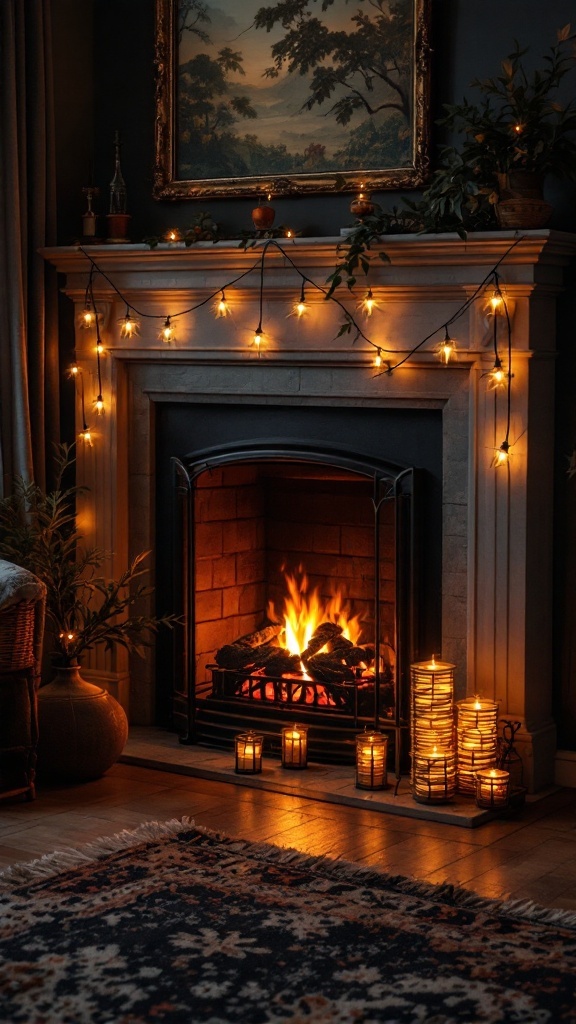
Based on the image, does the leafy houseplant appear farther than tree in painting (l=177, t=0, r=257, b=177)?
No

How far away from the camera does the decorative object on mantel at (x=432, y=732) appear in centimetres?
414

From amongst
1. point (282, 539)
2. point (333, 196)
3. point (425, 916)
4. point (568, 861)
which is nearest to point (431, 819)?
point (568, 861)

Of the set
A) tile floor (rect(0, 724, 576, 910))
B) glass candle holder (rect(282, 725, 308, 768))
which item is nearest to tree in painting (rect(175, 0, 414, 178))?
glass candle holder (rect(282, 725, 308, 768))

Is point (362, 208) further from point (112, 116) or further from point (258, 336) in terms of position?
point (112, 116)

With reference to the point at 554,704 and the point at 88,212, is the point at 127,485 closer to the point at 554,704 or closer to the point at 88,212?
the point at 88,212

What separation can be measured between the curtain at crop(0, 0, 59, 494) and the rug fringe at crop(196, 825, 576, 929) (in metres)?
1.73

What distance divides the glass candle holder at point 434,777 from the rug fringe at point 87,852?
707 mm

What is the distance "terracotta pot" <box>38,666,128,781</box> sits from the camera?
4367 millimetres

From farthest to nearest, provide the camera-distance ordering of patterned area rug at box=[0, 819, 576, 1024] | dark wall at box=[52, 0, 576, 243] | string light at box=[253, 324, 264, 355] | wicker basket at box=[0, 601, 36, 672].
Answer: dark wall at box=[52, 0, 576, 243] < string light at box=[253, 324, 264, 355] < wicker basket at box=[0, 601, 36, 672] < patterned area rug at box=[0, 819, 576, 1024]

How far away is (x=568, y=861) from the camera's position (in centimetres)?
367

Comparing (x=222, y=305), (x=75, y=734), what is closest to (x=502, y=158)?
(x=222, y=305)

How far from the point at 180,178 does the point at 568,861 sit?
2.73 meters

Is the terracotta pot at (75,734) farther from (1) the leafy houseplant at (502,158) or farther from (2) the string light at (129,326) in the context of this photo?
(1) the leafy houseplant at (502,158)

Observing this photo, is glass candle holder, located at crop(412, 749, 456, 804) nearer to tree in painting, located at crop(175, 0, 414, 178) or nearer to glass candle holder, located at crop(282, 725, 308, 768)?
glass candle holder, located at crop(282, 725, 308, 768)
